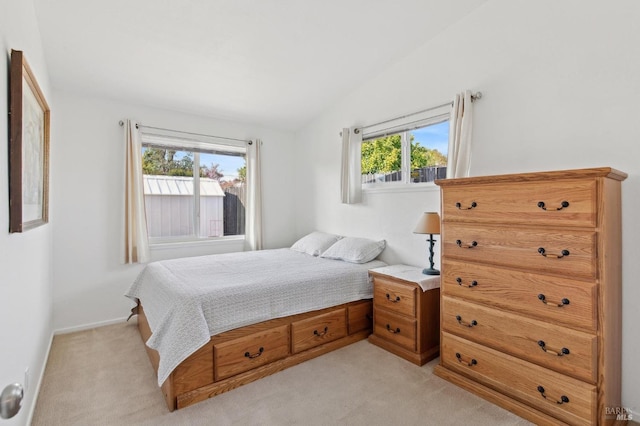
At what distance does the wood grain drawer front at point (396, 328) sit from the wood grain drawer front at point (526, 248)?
Result: 681 millimetres

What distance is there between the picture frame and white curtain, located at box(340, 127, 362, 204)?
261 centimetres

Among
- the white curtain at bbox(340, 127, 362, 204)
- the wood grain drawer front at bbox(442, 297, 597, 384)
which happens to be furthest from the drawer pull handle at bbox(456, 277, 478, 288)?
the white curtain at bbox(340, 127, 362, 204)

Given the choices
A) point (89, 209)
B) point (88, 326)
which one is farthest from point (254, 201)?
point (88, 326)

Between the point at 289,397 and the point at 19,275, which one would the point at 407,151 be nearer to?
the point at 289,397

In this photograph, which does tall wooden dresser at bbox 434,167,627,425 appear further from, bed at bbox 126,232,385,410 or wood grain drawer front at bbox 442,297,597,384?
bed at bbox 126,232,385,410

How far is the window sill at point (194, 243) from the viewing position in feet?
12.2

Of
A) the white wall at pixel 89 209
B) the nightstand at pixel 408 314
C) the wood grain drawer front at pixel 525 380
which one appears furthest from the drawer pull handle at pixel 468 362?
the white wall at pixel 89 209

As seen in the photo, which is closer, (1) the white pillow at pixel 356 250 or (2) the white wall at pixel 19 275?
(2) the white wall at pixel 19 275

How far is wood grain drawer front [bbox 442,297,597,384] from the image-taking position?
64.4 inches

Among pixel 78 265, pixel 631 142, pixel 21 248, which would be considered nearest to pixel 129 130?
pixel 78 265

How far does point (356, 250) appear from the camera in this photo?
326 centimetres

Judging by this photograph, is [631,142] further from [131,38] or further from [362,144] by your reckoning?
[131,38]

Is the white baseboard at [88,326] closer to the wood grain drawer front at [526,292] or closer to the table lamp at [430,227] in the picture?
the table lamp at [430,227]

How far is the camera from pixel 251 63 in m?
3.01
